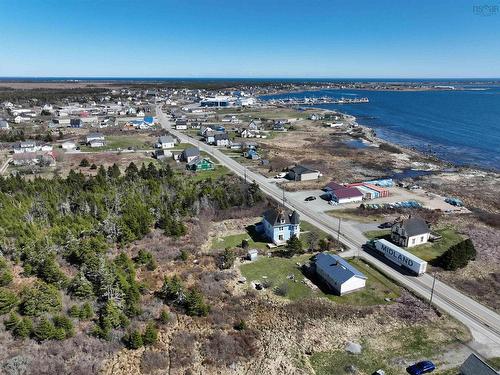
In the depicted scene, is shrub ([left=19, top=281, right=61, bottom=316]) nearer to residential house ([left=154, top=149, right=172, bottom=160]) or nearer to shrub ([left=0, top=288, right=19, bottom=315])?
shrub ([left=0, top=288, right=19, bottom=315])

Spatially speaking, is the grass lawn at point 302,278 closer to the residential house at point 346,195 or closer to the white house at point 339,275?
the white house at point 339,275

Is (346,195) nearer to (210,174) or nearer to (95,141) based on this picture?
(210,174)

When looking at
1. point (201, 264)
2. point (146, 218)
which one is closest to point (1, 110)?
point (146, 218)

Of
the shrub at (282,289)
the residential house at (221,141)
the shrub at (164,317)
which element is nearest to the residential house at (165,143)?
the residential house at (221,141)

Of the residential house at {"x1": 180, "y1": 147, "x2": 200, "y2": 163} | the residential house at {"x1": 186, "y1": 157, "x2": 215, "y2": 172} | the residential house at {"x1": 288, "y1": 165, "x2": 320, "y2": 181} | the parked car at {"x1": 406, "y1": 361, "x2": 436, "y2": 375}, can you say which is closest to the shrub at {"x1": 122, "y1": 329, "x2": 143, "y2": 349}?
the parked car at {"x1": 406, "y1": 361, "x2": 436, "y2": 375}

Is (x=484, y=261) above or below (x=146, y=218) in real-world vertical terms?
below

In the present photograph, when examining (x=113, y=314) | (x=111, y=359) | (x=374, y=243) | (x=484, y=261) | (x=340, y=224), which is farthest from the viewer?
(x=340, y=224)

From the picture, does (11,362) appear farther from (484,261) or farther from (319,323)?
(484,261)
